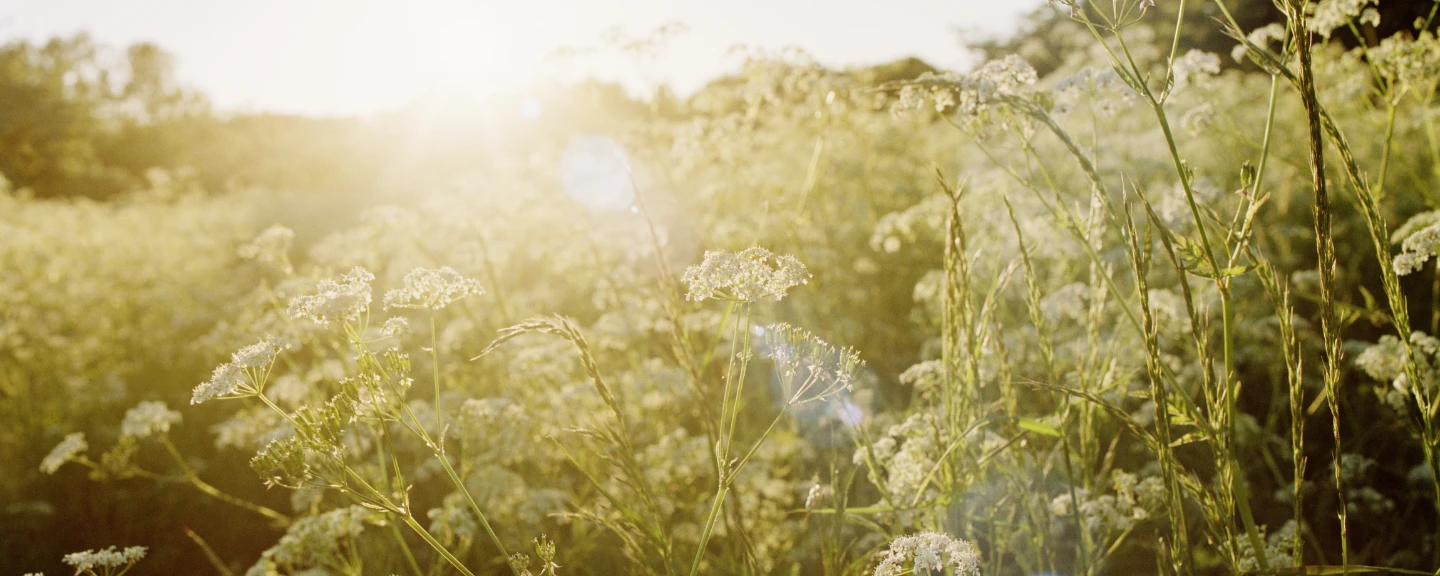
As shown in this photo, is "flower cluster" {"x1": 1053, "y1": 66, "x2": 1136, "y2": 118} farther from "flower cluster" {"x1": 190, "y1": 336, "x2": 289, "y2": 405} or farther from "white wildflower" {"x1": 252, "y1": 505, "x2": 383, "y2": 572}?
"white wildflower" {"x1": 252, "y1": 505, "x2": 383, "y2": 572}

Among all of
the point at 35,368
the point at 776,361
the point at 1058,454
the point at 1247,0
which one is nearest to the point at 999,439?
the point at 1058,454

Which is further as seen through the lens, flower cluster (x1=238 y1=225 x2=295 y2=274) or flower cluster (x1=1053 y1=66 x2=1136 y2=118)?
flower cluster (x1=238 y1=225 x2=295 y2=274)

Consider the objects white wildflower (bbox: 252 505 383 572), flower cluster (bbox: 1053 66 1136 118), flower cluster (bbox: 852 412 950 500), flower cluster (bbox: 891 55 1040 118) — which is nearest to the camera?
flower cluster (bbox: 891 55 1040 118)

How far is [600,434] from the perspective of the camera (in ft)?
5.34

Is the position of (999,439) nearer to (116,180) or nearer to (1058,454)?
(1058,454)

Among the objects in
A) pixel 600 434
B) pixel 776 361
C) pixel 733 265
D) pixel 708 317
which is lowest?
pixel 708 317

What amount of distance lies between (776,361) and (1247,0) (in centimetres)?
1988

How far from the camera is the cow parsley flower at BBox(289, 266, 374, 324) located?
157 centimetres

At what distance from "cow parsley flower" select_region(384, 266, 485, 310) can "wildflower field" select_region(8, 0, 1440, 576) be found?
1 centimetres

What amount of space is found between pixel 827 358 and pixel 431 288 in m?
0.94

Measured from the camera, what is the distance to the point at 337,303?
5.23 feet

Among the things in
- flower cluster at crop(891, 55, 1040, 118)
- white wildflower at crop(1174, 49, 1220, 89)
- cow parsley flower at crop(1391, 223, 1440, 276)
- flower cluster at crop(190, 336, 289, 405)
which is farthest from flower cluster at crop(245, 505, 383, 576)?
white wildflower at crop(1174, 49, 1220, 89)

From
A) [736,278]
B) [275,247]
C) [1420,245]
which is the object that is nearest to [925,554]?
[736,278]

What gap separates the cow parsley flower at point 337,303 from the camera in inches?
61.8
